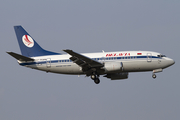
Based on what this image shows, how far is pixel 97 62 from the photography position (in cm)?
4478

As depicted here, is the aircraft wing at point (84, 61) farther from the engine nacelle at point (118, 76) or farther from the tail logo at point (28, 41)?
the tail logo at point (28, 41)

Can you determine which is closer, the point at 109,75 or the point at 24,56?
the point at 24,56

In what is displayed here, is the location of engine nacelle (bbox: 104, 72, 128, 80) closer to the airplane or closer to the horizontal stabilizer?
the airplane

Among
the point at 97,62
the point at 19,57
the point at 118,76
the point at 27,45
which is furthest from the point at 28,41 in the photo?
the point at 118,76

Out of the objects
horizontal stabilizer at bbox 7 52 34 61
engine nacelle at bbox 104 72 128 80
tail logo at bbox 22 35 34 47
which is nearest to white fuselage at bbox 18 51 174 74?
horizontal stabilizer at bbox 7 52 34 61

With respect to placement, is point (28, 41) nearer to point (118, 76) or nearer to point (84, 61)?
point (84, 61)

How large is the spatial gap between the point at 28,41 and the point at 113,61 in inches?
588

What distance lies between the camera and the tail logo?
→ 1991 inches

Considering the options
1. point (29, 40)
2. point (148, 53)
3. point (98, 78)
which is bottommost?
point (98, 78)

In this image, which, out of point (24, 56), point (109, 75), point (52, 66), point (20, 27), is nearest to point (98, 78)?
point (109, 75)

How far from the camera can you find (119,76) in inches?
1994

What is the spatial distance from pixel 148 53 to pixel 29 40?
1957 centimetres

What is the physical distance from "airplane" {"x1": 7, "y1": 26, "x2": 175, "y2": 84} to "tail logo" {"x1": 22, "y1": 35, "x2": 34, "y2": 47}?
2102mm

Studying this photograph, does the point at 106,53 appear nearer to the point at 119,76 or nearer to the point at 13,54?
the point at 119,76
